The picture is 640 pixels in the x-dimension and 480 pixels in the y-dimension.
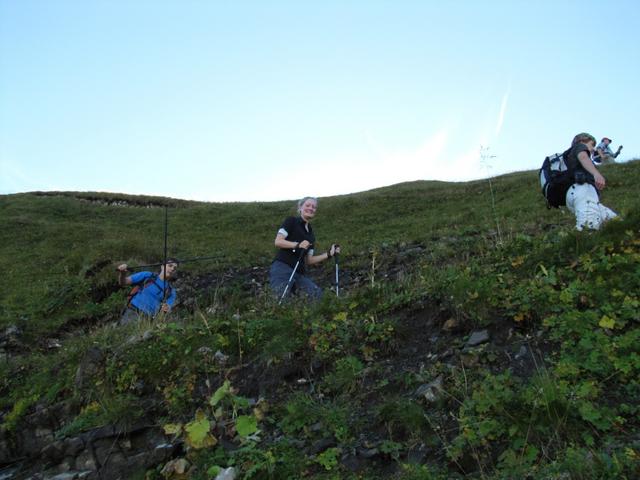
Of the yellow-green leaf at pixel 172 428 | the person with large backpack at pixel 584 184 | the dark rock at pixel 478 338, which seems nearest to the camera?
the yellow-green leaf at pixel 172 428

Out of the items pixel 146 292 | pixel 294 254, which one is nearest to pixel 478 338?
A: pixel 294 254

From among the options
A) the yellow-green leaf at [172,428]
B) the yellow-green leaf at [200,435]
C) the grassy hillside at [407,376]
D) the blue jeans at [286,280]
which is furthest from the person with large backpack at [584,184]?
the yellow-green leaf at [172,428]

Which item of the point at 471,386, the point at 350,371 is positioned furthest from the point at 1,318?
the point at 471,386

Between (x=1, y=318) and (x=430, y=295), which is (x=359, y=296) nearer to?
(x=430, y=295)

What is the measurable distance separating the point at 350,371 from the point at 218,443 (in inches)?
61.6

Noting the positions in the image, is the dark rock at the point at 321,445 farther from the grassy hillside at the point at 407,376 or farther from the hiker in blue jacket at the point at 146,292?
the hiker in blue jacket at the point at 146,292

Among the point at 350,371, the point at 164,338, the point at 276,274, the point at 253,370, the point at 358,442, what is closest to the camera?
the point at 358,442

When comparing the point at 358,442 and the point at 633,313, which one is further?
the point at 633,313

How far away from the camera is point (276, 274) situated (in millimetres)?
10445

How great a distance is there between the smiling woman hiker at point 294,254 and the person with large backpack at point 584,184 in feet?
14.1

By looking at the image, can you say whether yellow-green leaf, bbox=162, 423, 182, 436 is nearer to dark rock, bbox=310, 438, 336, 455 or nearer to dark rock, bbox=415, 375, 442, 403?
dark rock, bbox=310, 438, 336, 455

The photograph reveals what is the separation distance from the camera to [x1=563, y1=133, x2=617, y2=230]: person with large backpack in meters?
8.36

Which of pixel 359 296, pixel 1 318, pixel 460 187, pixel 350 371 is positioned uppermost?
pixel 460 187

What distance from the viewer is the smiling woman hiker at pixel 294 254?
10.3 metres
